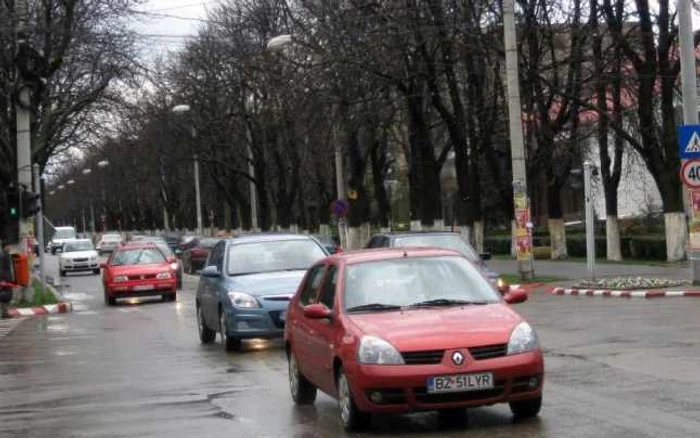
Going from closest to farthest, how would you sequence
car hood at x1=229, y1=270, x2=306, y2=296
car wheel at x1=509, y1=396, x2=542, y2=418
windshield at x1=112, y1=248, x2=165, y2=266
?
car wheel at x1=509, y1=396, x2=542, y2=418
car hood at x1=229, y1=270, x2=306, y2=296
windshield at x1=112, y1=248, x2=165, y2=266

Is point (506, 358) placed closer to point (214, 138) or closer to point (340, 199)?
point (340, 199)

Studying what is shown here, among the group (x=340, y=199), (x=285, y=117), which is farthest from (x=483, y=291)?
(x=285, y=117)

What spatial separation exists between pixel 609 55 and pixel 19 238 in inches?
713

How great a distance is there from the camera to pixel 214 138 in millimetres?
58781

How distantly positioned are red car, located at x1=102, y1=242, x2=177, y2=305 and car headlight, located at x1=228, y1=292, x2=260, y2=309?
14.8 meters

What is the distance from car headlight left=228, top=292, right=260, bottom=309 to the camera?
51.3 ft

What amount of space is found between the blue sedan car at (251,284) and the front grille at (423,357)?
23.2 ft

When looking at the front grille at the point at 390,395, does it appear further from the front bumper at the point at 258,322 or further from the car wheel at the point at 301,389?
the front bumper at the point at 258,322

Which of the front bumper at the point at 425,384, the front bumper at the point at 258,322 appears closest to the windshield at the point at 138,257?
the front bumper at the point at 258,322

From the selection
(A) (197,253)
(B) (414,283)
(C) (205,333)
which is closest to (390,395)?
(B) (414,283)

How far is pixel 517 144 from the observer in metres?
29.3

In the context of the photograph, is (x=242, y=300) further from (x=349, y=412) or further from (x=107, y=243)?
(x=107, y=243)

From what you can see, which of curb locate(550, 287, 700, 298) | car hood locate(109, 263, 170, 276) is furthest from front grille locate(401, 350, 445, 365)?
car hood locate(109, 263, 170, 276)

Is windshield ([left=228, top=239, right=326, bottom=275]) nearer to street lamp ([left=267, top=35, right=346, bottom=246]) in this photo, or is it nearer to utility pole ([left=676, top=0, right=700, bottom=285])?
utility pole ([left=676, top=0, right=700, bottom=285])
